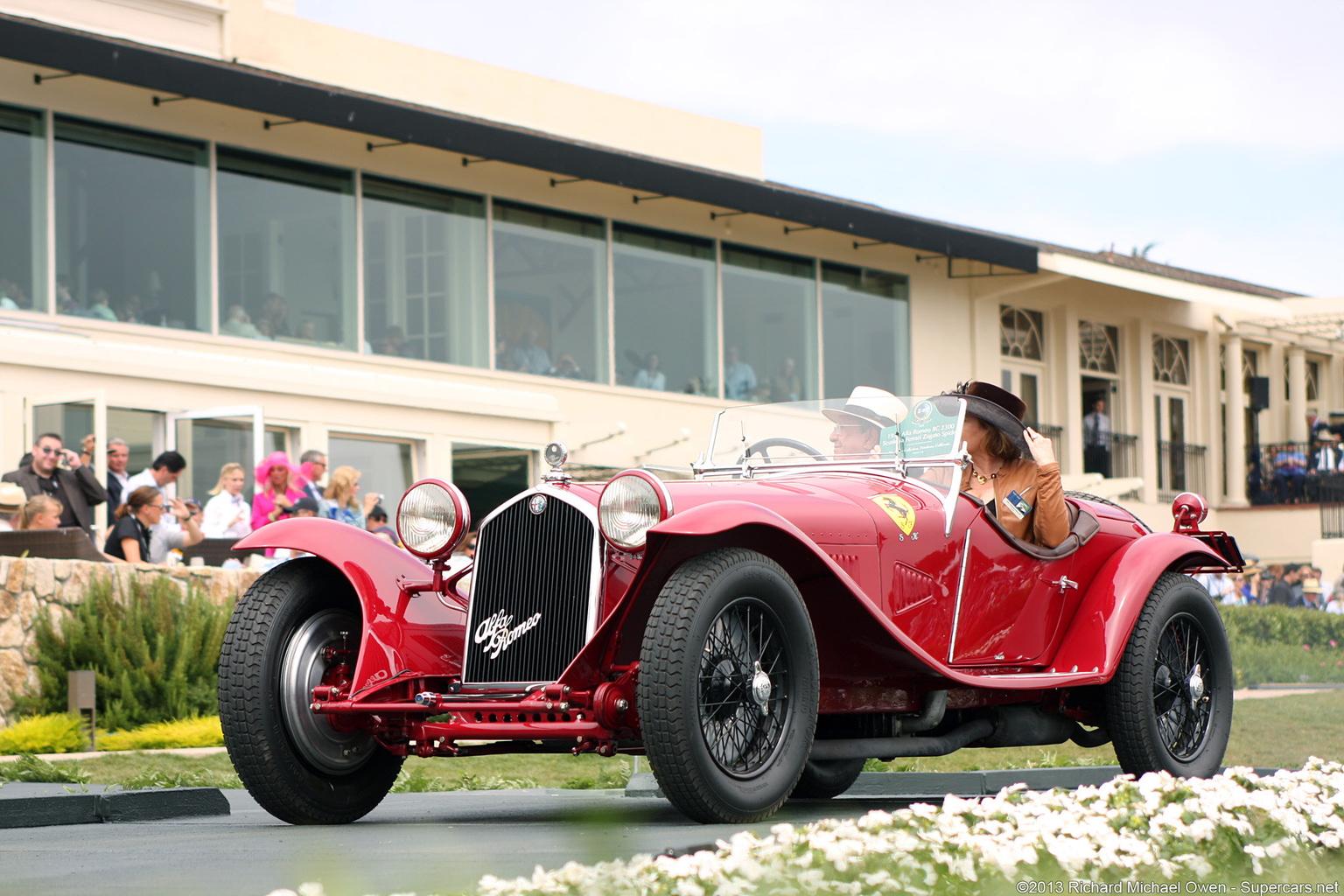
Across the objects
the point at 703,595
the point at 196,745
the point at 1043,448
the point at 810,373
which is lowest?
the point at 196,745

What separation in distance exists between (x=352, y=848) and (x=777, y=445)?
3041 mm

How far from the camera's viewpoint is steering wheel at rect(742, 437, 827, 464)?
23.3 ft

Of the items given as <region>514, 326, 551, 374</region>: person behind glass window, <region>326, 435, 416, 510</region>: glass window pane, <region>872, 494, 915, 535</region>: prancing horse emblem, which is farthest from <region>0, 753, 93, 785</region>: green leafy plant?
<region>514, 326, 551, 374</region>: person behind glass window

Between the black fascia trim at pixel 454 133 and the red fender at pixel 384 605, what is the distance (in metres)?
10.3

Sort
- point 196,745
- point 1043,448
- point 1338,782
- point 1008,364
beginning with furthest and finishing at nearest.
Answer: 1. point 1008,364
2. point 196,745
3. point 1043,448
4. point 1338,782

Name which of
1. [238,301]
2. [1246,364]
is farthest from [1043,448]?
[1246,364]

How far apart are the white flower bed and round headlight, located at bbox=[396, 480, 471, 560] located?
2.37 metres

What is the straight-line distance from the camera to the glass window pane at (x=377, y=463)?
647 inches

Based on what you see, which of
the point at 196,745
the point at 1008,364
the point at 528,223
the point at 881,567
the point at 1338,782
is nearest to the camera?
the point at 1338,782

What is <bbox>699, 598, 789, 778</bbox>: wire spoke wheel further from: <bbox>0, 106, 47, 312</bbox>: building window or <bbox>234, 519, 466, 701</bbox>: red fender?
<bbox>0, 106, 47, 312</bbox>: building window

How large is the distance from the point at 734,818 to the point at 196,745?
5824 millimetres

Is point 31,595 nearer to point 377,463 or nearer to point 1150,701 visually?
point 377,463

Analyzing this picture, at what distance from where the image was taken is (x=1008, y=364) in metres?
27.2

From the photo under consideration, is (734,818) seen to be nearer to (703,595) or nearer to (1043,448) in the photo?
(703,595)
